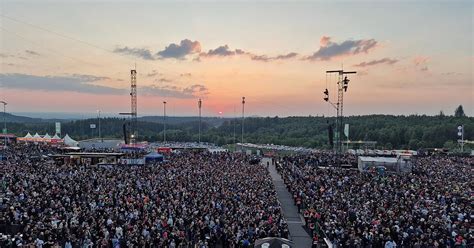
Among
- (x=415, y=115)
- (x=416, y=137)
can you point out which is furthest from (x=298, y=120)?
(x=416, y=137)

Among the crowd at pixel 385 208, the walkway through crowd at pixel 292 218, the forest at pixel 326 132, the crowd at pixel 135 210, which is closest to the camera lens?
the crowd at pixel 135 210

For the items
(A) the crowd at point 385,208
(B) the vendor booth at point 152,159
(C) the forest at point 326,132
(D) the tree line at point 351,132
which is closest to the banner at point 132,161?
(B) the vendor booth at point 152,159

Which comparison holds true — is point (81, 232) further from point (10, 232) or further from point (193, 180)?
point (193, 180)

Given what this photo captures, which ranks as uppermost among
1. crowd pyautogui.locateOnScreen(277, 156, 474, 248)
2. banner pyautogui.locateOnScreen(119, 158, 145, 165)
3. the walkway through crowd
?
banner pyautogui.locateOnScreen(119, 158, 145, 165)

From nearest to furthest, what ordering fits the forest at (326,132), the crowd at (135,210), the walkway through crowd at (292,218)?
the crowd at (135,210) < the walkway through crowd at (292,218) < the forest at (326,132)

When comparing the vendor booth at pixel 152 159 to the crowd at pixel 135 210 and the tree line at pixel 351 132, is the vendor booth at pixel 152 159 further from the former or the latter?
the tree line at pixel 351 132

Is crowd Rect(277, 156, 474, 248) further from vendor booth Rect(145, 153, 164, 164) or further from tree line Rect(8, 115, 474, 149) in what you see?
tree line Rect(8, 115, 474, 149)

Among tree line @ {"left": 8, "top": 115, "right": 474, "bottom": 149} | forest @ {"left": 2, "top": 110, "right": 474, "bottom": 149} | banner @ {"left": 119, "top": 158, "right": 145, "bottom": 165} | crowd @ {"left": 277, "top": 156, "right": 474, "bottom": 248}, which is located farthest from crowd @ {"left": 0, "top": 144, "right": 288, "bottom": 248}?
forest @ {"left": 2, "top": 110, "right": 474, "bottom": 149}
